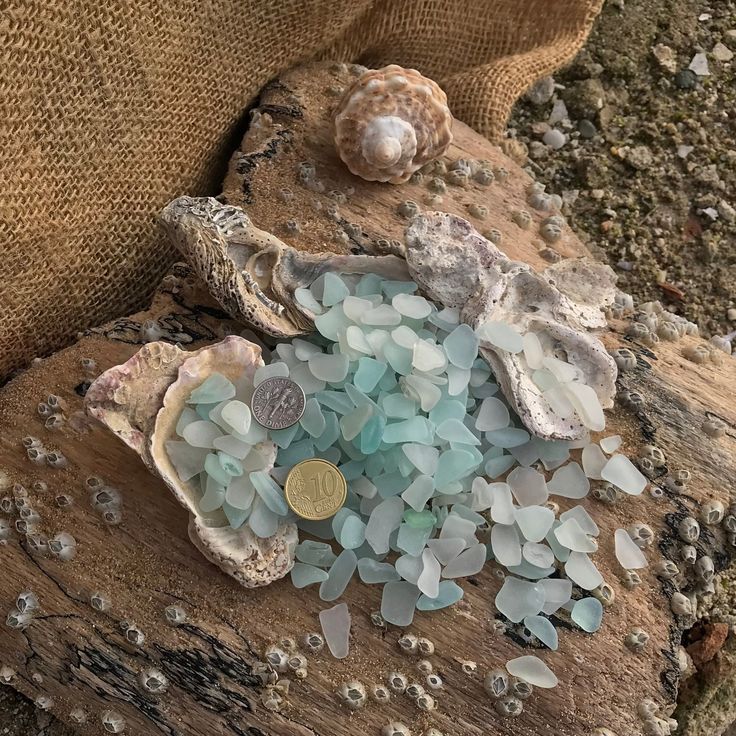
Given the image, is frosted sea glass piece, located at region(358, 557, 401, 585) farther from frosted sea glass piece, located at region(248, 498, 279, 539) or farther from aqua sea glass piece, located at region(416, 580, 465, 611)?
frosted sea glass piece, located at region(248, 498, 279, 539)

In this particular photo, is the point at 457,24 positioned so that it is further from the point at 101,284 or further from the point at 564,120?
the point at 101,284

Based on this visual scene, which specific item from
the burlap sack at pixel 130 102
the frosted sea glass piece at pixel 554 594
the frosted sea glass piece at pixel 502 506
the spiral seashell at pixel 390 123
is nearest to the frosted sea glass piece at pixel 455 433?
the frosted sea glass piece at pixel 502 506

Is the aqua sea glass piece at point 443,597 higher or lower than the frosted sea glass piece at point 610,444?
lower

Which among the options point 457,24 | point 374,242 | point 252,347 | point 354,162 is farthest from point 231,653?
point 457,24

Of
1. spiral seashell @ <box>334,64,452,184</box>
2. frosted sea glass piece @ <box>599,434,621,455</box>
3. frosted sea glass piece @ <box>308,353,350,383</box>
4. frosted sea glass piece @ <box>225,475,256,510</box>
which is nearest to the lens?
frosted sea glass piece @ <box>225,475,256,510</box>

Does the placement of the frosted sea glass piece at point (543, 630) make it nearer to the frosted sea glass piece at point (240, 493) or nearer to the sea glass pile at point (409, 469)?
the sea glass pile at point (409, 469)

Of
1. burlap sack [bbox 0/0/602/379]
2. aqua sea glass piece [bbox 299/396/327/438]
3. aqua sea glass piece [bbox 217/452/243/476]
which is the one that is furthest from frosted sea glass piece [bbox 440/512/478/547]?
burlap sack [bbox 0/0/602/379]

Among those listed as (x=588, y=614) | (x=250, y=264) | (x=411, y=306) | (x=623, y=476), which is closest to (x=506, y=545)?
(x=588, y=614)
